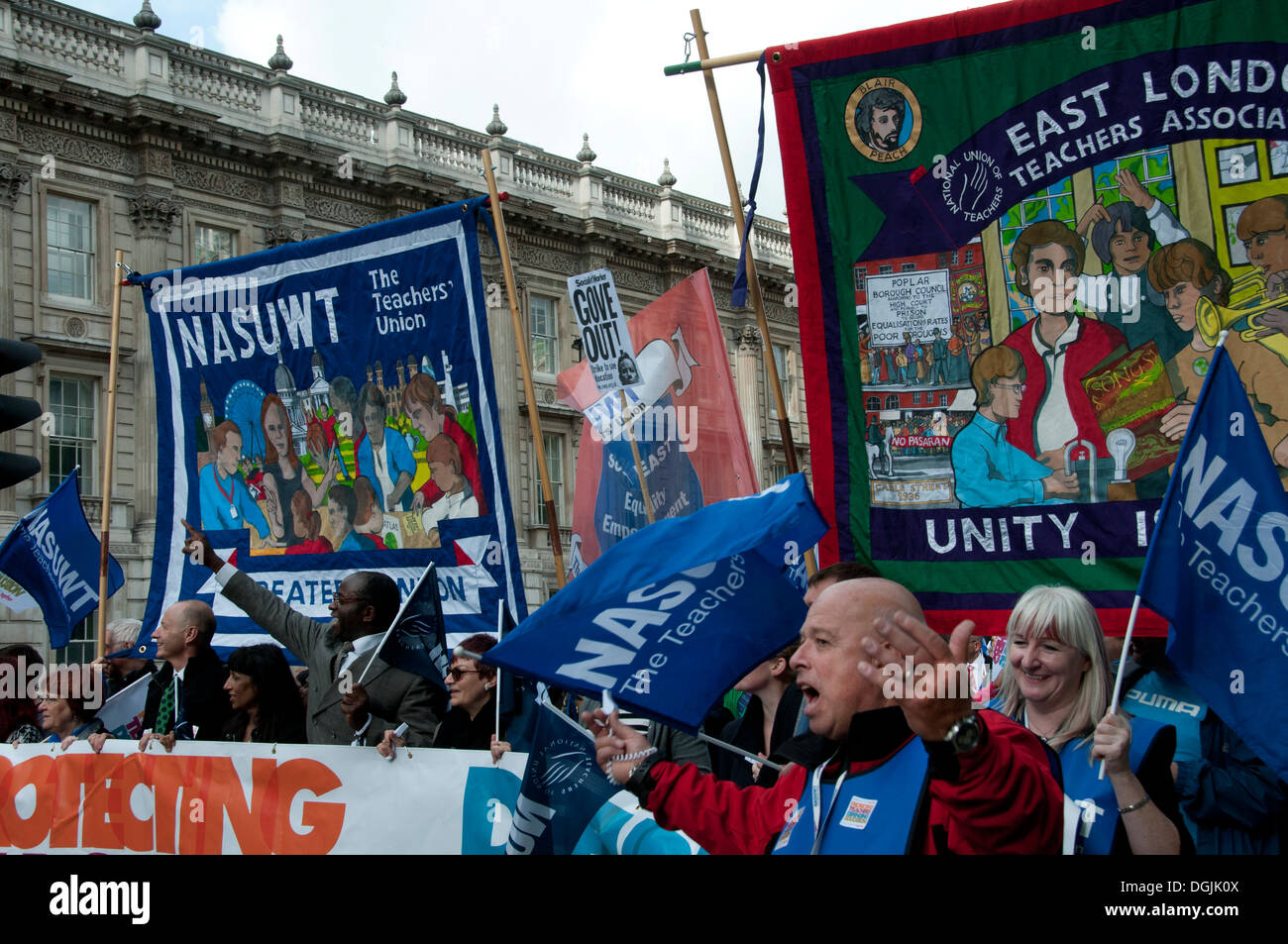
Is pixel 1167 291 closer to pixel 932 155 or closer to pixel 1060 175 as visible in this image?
pixel 1060 175

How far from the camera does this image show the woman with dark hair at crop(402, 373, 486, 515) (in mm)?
7340

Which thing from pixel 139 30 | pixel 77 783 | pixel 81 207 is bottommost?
pixel 77 783

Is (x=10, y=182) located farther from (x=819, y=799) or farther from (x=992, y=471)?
(x=819, y=799)

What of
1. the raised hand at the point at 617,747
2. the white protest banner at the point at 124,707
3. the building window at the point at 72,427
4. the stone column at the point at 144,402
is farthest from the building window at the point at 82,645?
the raised hand at the point at 617,747

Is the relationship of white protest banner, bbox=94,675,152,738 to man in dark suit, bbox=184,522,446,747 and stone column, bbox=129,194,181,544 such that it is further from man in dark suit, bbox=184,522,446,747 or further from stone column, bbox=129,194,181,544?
stone column, bbox=129,194,181,544

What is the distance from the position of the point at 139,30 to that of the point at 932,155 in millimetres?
21599

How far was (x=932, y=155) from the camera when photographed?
540 cm

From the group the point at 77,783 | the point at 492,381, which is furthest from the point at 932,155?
the point at 77,783

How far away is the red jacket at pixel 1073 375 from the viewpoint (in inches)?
198

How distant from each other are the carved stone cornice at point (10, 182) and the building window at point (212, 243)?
3093mm

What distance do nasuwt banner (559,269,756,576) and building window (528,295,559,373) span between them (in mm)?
18662

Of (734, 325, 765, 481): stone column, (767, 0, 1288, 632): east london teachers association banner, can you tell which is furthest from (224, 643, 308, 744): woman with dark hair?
(734, 325, 765, 481): stone column
